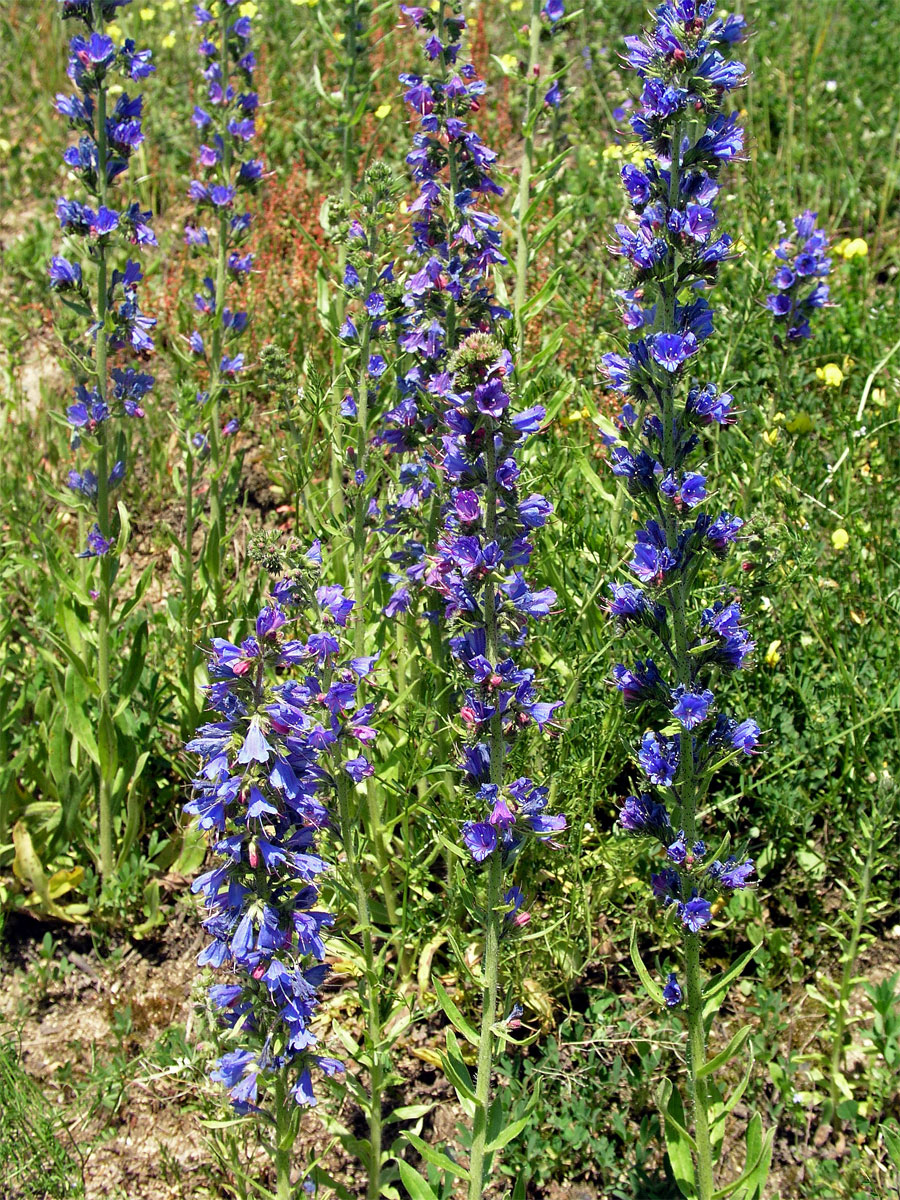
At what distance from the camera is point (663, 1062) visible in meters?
3.35

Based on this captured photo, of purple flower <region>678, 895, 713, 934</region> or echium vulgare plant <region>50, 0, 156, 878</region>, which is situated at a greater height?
echium vulgare plant <region>50, 0, 156, 878</region>

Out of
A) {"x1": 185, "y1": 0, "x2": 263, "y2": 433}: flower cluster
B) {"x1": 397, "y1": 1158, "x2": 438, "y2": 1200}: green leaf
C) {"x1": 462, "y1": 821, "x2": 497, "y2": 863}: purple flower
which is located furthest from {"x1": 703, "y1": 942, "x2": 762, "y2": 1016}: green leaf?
{"x1": 185, "y1": 0, "x2": 263, "y2": 433}: flower cluster

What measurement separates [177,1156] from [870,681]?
2.82 m

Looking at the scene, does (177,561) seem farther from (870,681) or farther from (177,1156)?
(870,681)

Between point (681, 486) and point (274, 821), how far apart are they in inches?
47.1

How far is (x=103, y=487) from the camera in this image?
3.72 m

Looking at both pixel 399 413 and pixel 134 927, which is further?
pixel 134 927

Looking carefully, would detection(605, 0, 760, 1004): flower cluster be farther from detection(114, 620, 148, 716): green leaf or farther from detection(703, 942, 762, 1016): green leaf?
detection(114, 620, 148, 716): green leaf

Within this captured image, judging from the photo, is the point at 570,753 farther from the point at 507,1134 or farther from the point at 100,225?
the point at 100,225

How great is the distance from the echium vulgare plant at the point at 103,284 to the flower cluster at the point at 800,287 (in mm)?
2548

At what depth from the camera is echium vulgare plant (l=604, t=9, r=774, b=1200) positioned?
2.38m

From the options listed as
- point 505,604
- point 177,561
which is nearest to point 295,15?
point 177,561

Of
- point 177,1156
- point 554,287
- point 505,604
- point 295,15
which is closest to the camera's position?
point 505,604

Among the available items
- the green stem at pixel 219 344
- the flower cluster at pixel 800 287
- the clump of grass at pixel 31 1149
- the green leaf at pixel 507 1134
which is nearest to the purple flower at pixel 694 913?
the green leaf at pixel 507 1134
